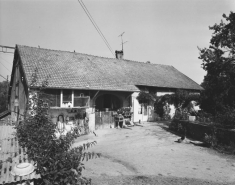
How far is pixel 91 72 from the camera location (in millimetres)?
17500

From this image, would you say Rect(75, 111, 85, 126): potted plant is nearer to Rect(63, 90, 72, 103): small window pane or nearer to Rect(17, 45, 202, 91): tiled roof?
Rect(63, 90, 72, 103): small window pane

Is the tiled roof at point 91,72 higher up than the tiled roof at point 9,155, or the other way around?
the tiled roof at point 91,72

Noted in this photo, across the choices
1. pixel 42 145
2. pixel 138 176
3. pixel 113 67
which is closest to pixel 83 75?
pixel 113 67

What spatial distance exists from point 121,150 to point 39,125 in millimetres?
6158

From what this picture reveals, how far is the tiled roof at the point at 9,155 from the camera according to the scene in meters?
3.61

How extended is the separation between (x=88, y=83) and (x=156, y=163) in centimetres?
929

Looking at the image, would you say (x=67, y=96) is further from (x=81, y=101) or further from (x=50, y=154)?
(x=50, y=154)

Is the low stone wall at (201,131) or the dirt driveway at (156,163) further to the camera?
the low stone wall at (201,131)

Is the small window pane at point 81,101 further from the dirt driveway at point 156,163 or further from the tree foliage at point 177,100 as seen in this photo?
the tree foliage at point 177,100

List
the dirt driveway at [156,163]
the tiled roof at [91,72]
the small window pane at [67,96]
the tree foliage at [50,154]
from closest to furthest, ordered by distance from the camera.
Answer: the tree foliage at [50,154], the dirt driveway at [156,163], the small window pane at [67,96], the tiled roof at [91,72]

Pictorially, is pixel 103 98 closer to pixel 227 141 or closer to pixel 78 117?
pixel 78 117

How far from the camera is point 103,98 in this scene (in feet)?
59.6

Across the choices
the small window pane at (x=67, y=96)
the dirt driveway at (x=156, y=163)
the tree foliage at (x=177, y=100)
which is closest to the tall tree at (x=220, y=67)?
the tree foliage at (x=177, y=100)

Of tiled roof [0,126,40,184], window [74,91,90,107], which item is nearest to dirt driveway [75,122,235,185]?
tiled roof [0,126,40,184]
